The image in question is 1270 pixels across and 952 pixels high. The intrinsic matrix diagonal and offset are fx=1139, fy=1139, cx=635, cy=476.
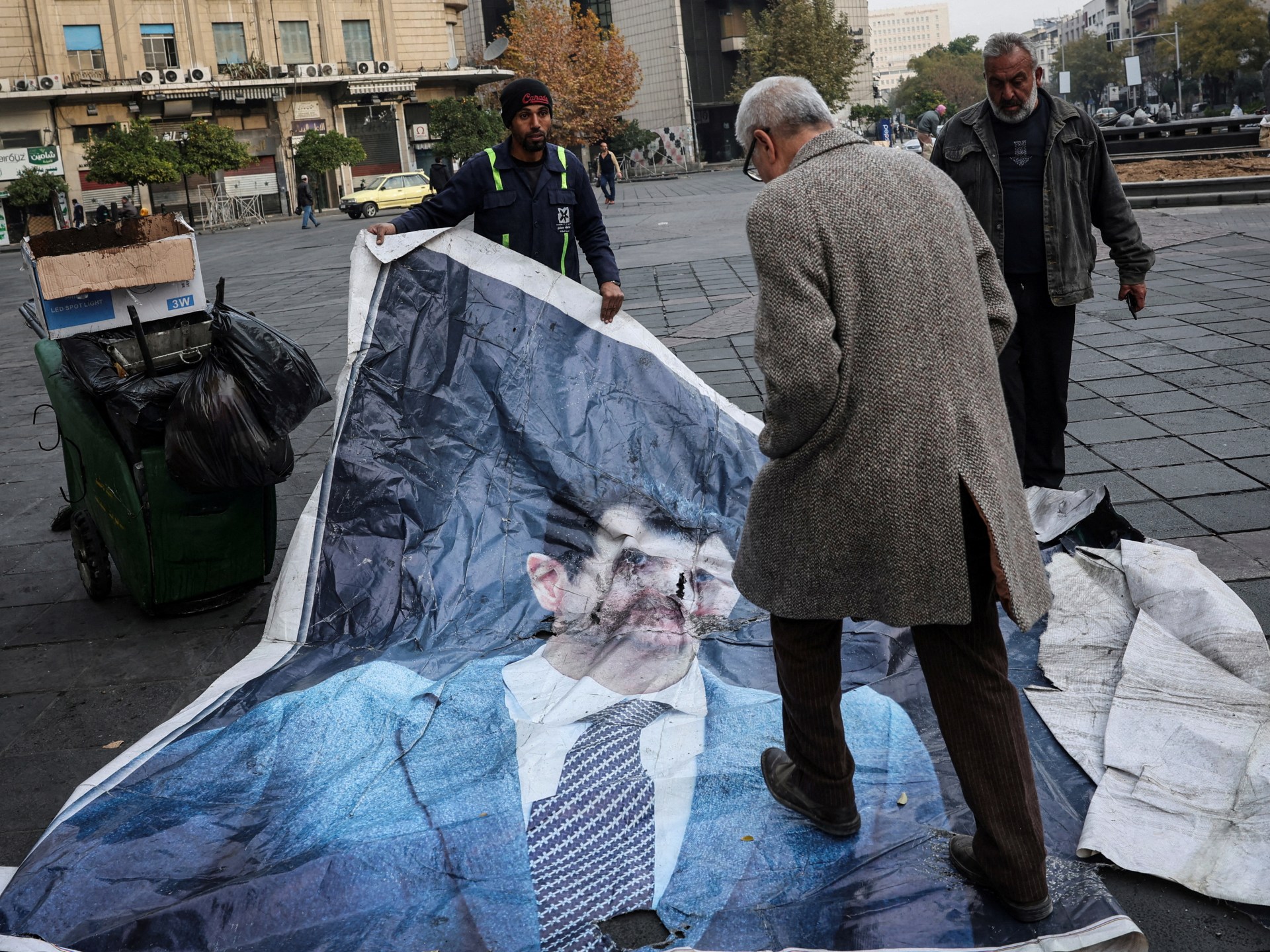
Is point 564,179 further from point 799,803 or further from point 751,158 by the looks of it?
point 799,803

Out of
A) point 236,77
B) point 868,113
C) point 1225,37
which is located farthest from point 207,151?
point 1225,37

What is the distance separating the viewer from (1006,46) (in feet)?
13.0

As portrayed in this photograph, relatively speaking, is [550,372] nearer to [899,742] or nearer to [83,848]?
[899,742]

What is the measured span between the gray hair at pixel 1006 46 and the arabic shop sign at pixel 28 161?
1683 inches

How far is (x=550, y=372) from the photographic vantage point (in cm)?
441

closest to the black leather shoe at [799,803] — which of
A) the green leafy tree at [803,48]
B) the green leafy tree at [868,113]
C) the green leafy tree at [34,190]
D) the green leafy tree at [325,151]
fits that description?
the green leafy tree at [34,190]

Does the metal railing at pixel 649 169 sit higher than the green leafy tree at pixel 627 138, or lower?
lower

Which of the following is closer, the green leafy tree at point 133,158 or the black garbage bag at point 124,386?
the black garbage bag at point 124,386

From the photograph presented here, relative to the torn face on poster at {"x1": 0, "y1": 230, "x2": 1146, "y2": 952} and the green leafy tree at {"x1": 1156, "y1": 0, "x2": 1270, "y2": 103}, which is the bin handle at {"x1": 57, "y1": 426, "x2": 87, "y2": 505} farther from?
the green leafy tree at {"x1": 1156, "y1": 0, "x2": 1270, "y2": 103}

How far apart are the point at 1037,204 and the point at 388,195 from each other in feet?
110

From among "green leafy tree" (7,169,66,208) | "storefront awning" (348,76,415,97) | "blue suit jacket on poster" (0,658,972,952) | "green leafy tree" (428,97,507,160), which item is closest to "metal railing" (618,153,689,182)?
"green leafy tree" (428,97,507,160)

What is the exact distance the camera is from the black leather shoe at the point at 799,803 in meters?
2.53

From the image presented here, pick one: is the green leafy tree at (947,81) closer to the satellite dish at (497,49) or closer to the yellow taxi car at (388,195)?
the satellite dish at (497,49)

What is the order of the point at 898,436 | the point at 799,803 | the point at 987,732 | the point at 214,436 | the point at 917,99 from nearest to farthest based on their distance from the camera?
the point at 898,436, the point at 987,732, the point at 799,803, the point at 214,436, the point at 917,99
